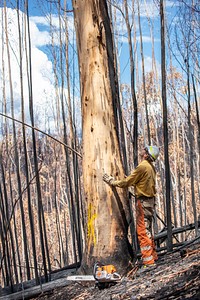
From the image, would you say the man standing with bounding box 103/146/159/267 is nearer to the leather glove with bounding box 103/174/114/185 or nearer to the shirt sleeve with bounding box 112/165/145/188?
the shirt sleeve with bounding box 112/165/145/188

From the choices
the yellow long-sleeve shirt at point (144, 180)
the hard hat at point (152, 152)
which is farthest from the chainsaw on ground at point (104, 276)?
the hard hat at point (152, 152)

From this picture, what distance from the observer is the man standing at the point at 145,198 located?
13.0ft

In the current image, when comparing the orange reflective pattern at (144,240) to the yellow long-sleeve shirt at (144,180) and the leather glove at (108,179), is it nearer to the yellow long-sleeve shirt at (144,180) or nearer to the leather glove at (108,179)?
the yellow long-sleeve shirt at (144,180)

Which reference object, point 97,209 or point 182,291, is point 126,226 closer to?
point 97,209

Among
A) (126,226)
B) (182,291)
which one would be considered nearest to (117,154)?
(126,226)

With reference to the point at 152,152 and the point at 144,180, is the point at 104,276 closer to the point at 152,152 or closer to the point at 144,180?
the point at 144,180

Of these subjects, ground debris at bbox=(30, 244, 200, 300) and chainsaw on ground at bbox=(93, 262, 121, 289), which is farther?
chainsaw on ground at bbox=(93, 262, 121, 289)

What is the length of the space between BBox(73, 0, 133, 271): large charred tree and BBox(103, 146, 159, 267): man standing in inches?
7.5

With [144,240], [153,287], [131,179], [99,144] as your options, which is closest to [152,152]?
[131,179]

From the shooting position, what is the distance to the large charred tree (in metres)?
3.80

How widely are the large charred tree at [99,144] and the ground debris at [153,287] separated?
302 millimetres

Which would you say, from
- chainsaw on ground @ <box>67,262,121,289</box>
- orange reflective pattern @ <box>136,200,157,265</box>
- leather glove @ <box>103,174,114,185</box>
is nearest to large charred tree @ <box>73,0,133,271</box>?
leather glove @ <box>103,174,114,185</box>

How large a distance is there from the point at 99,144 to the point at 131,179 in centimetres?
43

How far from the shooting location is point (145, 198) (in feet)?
13.6
